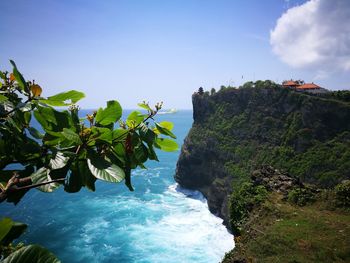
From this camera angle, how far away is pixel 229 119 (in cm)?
5381

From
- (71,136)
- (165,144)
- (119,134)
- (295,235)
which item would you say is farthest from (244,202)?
(71,136)

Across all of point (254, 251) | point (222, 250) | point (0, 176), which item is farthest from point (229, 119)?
point (0, 176)

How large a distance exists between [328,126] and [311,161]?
248 inches

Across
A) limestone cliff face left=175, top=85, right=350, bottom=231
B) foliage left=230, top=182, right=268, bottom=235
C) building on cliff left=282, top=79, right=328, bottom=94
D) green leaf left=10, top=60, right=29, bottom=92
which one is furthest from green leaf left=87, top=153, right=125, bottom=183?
building on cliff left=282, top=79, right=328, bottom=94

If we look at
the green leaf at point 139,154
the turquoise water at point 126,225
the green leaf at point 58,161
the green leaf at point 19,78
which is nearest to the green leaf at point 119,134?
the green leaf at point 139,154

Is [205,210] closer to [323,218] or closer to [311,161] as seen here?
[311,161]

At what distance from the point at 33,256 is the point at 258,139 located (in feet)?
157

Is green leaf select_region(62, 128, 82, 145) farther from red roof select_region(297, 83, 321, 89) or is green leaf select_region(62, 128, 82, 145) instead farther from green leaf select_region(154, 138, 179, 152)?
red roof select_region(297, 83, 321, 89)

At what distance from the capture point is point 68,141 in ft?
4.76

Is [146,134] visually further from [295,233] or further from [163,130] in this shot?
[295,233]

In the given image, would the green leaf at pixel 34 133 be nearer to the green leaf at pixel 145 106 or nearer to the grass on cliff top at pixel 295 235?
the green leaf at pixel 145 106

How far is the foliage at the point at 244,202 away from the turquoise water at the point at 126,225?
44.2 feet

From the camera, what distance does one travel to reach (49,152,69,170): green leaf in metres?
1.34

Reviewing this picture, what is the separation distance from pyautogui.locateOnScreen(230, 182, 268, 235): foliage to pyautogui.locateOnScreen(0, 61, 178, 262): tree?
17.4m
